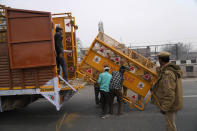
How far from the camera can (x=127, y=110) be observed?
5035mm

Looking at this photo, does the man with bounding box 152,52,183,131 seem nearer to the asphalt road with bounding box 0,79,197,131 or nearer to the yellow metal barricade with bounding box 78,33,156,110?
the asphalt road with bounding box 0,79,197,131

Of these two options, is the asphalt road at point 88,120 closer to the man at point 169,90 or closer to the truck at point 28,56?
the truck at point 28,56

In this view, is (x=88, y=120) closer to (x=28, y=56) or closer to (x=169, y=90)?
(x=28, y=56)

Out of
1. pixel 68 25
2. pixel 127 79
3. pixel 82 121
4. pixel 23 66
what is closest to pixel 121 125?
pixel 82 121

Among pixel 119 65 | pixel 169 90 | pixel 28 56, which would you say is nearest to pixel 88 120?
pixel 119 65

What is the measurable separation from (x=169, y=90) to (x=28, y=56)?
10.9 feet

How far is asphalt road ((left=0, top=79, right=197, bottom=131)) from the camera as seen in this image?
385 cm

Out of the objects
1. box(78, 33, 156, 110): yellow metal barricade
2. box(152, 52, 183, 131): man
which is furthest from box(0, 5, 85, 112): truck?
box(152, 52, 183, 131): man

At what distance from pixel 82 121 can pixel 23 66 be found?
2.28 metres

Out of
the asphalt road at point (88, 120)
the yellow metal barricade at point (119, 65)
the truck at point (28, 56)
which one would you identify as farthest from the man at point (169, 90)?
the truck at point (28, 56)

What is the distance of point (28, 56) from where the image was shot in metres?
3.71

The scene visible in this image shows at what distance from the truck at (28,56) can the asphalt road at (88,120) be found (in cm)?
75

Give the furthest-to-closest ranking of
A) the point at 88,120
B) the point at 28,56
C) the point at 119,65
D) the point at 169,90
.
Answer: the point at 119,65 < the point at 88,120 < the point at 28,56 < the point at 169,90

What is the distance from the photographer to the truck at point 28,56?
3.69m
